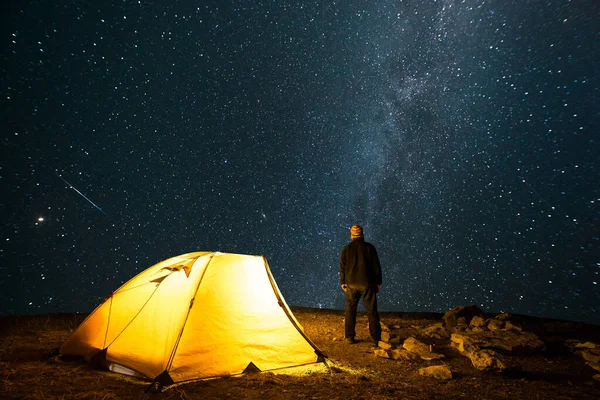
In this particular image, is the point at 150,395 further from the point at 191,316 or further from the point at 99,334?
the point at 99,334

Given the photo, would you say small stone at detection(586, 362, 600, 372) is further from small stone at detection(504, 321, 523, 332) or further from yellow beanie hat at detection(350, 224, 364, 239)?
yellow beanie hat at detection(350, 224, 364, 239)

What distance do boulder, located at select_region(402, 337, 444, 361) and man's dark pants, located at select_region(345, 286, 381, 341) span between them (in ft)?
1.96

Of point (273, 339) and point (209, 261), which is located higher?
point (209, 261)

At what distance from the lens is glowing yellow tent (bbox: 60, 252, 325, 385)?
16.6ft

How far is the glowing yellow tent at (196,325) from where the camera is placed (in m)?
5.06

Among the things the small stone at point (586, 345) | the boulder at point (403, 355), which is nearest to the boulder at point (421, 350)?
the boulder at point (403, 355)

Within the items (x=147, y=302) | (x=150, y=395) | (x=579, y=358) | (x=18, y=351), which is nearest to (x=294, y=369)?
(x=150, y=395)

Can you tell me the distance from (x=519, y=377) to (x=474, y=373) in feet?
2.02

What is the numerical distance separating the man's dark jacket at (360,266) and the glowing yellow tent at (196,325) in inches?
74.1

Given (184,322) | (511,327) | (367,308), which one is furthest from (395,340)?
(184,322)

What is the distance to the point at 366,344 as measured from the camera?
7.30 m

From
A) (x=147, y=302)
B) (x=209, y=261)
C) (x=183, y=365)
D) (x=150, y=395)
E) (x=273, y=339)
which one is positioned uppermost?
(x=209, y=261)

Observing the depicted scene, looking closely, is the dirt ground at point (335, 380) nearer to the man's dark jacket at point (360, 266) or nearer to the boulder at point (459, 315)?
the man's dark jacket at point (360, 266)

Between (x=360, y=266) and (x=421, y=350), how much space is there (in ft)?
6.08
